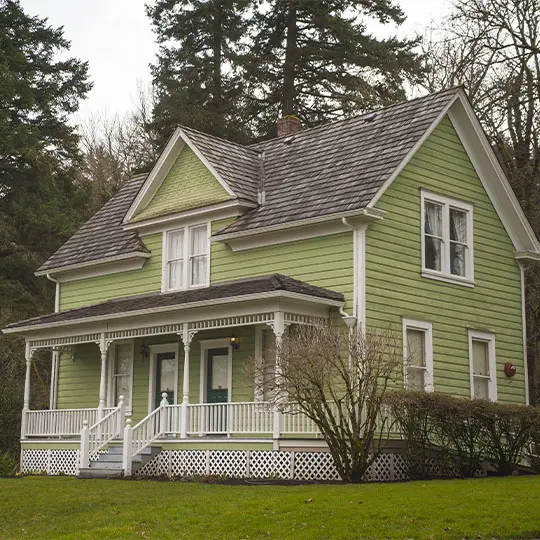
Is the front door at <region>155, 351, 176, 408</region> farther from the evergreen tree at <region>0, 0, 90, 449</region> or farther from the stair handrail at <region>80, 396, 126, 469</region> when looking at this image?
the evergreen tree at <region>0, 0, 90, 449</region>

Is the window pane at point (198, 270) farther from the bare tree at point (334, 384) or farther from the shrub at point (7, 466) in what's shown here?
the shrub at point (7, 466)

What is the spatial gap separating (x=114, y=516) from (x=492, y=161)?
13703 mm

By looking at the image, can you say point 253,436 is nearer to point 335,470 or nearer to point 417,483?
point 335,470

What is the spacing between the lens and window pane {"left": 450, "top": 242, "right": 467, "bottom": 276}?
873 inches

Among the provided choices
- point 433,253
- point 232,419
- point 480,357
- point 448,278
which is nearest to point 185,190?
point 433,253

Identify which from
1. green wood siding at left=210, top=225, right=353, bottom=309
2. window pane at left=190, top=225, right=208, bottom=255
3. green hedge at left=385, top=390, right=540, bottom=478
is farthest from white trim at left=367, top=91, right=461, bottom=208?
window pane at left=190, top=225, right=208, bottom=255

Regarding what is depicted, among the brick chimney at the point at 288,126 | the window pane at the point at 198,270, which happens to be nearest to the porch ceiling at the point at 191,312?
the window pane at the point at 198,270

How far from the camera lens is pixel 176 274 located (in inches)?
938

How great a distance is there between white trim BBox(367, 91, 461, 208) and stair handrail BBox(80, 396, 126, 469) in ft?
23.8

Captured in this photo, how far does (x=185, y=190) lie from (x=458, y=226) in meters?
6.68

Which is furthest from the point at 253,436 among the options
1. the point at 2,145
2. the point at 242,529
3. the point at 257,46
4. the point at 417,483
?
the point at 257,46

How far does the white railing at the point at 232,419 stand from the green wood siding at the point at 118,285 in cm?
454

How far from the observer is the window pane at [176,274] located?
23609 millimetres

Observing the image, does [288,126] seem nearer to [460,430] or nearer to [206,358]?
[206,358]
